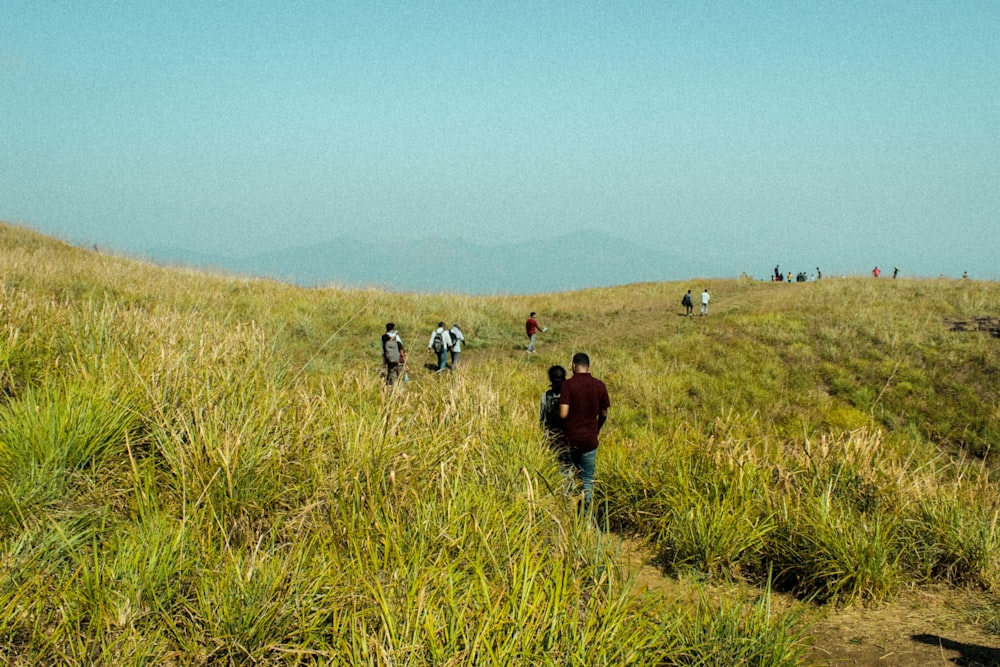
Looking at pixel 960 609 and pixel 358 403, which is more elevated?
pixel 358 403

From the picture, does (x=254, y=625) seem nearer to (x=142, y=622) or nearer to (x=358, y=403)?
(x=142, y=622)

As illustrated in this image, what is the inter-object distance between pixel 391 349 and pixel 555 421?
7.70 m

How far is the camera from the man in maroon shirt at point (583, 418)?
6809 millimetres

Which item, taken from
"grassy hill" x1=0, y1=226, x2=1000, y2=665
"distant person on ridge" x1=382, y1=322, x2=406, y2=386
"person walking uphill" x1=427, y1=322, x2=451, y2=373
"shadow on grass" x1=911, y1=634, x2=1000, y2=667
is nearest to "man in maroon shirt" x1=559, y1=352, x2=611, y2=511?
"grassy hill" x1=0, y1=226, x2=1000, y2=665

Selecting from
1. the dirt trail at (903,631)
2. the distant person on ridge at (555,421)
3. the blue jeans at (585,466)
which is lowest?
the dirt trail at (903,631)

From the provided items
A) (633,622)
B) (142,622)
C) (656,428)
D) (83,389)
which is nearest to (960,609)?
(633,622)

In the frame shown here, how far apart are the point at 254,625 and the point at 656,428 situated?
11.9 m

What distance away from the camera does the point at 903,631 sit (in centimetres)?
514

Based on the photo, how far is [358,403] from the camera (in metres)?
6.61

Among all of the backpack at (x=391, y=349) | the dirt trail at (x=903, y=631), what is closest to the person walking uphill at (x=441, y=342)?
the backpack at (x=391, y=349)

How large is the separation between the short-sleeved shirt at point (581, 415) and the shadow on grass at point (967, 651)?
10.6 feet

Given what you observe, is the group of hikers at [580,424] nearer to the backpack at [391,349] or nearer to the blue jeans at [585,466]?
the blue jeans at [585,466]

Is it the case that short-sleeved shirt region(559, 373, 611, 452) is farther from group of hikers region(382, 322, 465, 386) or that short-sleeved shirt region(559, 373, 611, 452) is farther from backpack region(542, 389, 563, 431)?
group of hikers region(382, 322, 465, 386)

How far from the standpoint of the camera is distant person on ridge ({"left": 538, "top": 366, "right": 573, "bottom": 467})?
7.01 m
